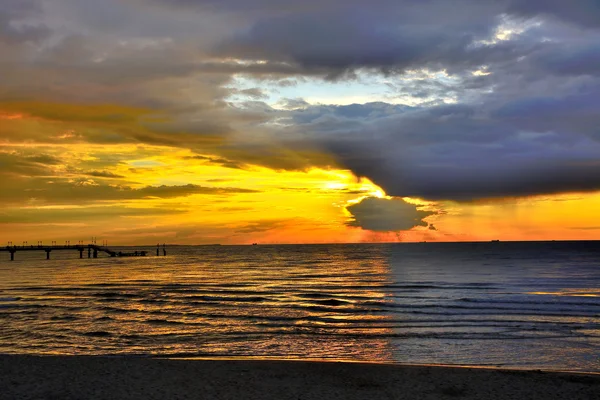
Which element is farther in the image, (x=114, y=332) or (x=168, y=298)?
(x=168, y=298)

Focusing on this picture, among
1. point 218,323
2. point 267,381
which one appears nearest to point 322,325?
point 218,323

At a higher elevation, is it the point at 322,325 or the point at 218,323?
the point at 218,323

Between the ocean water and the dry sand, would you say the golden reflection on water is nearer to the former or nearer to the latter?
the ocean water

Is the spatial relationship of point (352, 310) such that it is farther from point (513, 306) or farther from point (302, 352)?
point (302, 352)

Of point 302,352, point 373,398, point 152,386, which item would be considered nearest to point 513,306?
point 302,352

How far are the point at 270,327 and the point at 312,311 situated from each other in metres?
7.32

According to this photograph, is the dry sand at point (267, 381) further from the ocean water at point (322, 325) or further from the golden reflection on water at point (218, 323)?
the golden reflection on water at point (218, 323)

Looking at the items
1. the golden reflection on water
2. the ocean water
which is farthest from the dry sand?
the golden reflection on water

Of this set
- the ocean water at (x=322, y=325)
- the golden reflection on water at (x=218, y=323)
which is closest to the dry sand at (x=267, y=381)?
the ocean water at (x=322, y=325)

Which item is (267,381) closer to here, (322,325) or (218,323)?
(322,325)

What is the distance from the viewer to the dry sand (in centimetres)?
1414

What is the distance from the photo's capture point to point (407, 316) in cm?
3209

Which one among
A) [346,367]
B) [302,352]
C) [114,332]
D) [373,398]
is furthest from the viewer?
[114,332]

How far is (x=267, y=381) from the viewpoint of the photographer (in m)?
15.6
